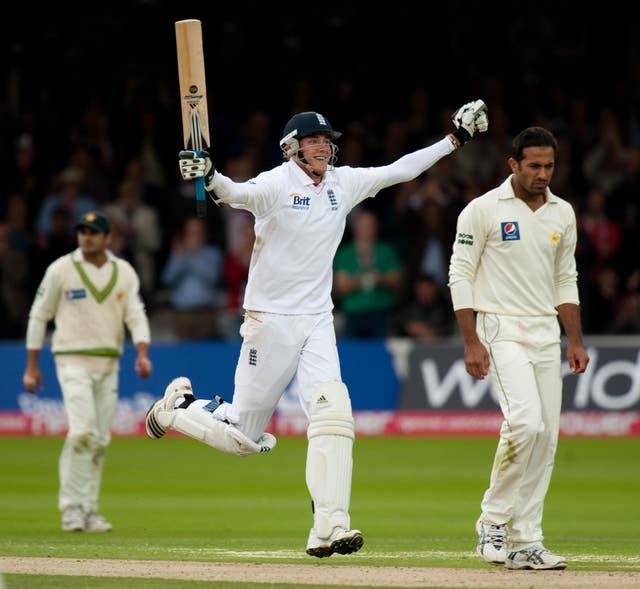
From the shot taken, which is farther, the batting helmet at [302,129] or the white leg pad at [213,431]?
the white leg pad at [213,431]

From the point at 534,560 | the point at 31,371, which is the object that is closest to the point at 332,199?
the point at 534,560

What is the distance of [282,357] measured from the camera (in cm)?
762

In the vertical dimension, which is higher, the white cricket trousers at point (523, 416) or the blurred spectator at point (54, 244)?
the blurred spectator at point (54, 244)

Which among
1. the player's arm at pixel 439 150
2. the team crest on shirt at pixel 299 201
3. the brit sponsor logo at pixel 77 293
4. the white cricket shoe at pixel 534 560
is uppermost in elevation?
the player's arm at pixel 439 150

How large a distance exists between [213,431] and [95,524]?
254 cm

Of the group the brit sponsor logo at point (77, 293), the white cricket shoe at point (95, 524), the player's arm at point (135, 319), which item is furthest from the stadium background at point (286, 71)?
the white cricket shoe at point (95, 524)

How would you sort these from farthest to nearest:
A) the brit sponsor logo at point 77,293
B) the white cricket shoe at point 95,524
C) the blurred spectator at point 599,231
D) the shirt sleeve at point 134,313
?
1. the blurred spectator at point 599,231
2. the shirt sleeve at point 134,313
3. the brit sponsor logo at point 77,293
4. the white cricket shoe at point 95,524

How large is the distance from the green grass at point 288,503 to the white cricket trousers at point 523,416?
309mm

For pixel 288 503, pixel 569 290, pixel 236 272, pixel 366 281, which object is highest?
pixel 236 272

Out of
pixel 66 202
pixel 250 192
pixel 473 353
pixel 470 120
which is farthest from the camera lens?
pixel 66 202

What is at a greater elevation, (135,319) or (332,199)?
(332,199)

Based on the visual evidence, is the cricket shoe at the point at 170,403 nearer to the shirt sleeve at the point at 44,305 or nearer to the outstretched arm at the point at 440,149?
the outstretched arm at the point at 440,149

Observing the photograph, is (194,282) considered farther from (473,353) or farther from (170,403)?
Answer: (473,353)

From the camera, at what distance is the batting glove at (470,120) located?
8.12 metres
